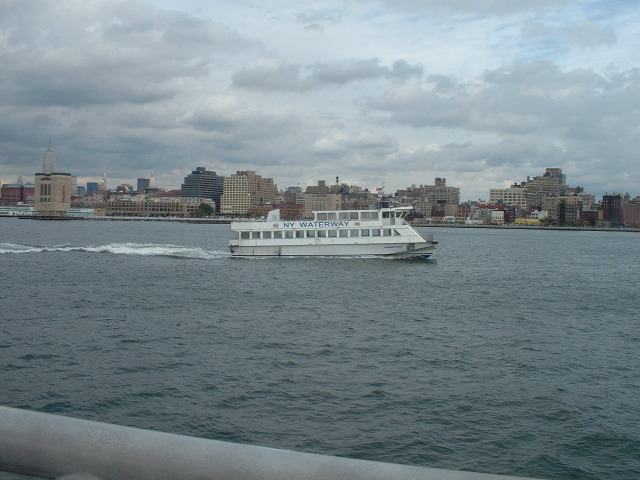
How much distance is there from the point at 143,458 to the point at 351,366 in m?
17.0

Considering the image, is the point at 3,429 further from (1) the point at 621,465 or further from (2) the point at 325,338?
(2) the point at 325,338

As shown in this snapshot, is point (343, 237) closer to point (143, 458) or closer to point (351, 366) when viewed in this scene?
point (351, 366)

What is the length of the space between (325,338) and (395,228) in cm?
3314

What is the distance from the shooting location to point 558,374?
19.9 metres

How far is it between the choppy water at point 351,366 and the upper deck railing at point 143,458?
10186mm

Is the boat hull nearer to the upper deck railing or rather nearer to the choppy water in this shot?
the choppy water

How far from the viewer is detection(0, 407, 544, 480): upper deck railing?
11.3 feet

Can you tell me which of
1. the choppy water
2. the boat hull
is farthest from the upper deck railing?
the boat hull

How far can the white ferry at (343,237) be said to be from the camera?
56.4 m

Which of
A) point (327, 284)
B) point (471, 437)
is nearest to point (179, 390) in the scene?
point (471, 437)

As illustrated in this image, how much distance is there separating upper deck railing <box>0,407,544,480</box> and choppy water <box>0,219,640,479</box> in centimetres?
1019

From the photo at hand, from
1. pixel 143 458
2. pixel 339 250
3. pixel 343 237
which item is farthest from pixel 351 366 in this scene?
pixel 343 237

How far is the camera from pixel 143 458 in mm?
3617

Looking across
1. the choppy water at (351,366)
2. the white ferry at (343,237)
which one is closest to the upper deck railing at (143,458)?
the choppy water at (351,366)
